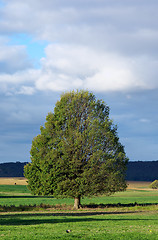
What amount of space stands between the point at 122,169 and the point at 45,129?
40.3 ft

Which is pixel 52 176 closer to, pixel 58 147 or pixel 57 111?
pixel 58 147

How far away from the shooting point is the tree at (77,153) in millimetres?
54219

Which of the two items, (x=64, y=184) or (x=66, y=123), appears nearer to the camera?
(x=64, y=184)

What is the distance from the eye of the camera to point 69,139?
2167 inches

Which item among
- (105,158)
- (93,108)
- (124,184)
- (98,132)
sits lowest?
(124,184)

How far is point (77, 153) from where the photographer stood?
5475 cm

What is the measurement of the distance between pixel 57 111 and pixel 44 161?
7.60 meters

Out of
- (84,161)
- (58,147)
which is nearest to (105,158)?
(84,161)

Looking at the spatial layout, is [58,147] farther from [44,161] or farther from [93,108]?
[93,108]

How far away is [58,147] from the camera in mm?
55906

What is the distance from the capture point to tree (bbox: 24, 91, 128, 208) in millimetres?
54219

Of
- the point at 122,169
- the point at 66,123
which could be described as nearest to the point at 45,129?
the point at 66,123

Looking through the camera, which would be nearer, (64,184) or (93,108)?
(64,184)

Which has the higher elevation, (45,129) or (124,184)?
(45,129)
